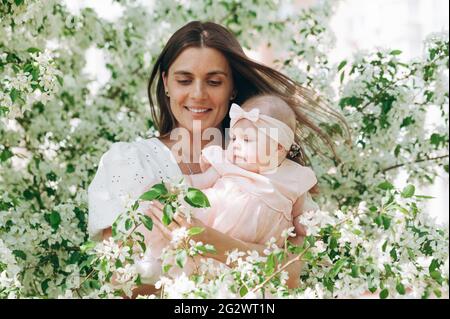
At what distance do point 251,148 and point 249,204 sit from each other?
202mm

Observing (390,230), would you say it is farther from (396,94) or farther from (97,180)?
(396,94)

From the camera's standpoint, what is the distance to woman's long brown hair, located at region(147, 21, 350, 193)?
3381mm

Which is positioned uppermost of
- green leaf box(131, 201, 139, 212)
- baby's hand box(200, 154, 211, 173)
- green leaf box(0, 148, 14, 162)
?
green leaf box(0, 148, 14, 162)

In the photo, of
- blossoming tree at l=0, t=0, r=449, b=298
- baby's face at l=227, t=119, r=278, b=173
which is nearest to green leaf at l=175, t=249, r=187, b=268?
blossoming tree at l=0, t=0, r=449, b=298

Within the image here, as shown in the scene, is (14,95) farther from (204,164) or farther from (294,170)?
(294,170)

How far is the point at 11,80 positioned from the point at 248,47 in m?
2.40

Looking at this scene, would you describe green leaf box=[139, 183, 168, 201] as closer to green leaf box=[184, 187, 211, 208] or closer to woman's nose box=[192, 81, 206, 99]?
green leaf box=[184, 187, 211, 208]

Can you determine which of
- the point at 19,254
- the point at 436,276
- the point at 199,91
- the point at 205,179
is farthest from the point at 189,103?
the point at 436,276

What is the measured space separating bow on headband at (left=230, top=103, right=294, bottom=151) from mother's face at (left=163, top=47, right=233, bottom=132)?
0.82 feet

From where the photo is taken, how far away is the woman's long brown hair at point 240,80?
3381mm

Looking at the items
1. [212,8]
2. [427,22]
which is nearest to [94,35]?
[212,8]

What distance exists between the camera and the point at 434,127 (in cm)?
462

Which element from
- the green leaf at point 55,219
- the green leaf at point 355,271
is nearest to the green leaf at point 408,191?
the green leaf at point 355,271

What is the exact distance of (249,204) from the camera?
302 cm
